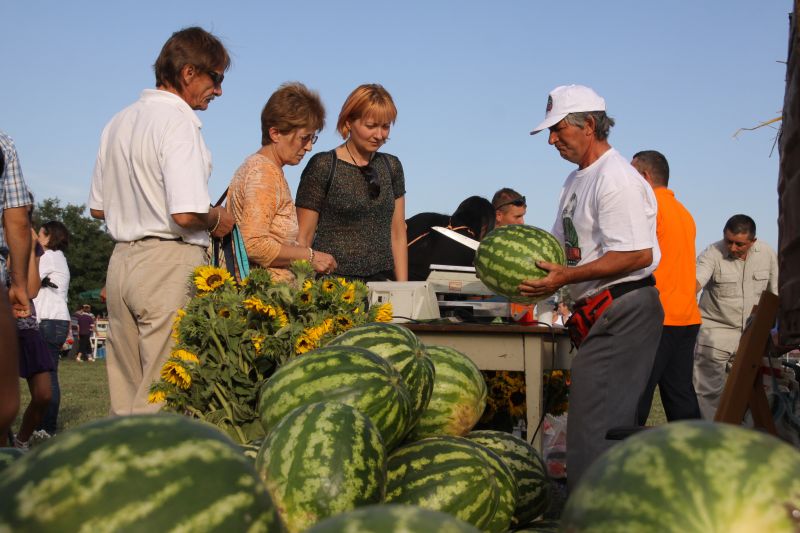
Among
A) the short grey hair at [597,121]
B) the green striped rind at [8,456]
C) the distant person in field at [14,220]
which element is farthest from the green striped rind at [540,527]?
the distant person in field at [14,220]

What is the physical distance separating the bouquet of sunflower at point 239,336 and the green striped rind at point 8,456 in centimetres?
192

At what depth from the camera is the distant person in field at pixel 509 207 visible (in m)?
6.88

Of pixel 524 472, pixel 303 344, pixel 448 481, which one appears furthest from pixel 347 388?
pixel 303 344

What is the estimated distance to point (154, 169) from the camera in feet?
11.9

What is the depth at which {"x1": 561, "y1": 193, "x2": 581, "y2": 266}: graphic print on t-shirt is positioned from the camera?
3.96 meters

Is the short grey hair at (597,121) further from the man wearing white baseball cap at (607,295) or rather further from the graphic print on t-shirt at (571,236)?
the graphic print on t-shirt at (571,236)

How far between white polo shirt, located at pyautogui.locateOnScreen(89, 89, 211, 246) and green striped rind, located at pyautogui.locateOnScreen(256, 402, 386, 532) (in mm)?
2187

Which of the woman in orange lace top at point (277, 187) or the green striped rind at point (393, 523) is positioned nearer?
the green striped rind at point (393, 523)

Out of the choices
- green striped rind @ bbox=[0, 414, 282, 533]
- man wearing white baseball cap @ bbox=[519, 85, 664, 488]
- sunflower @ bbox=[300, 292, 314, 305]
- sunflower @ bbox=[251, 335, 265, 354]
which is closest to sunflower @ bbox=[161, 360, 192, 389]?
sunflower @ bbox=[251, 335, 265, 354]

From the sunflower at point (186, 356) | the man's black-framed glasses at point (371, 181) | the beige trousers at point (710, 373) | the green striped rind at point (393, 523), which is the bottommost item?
the beige trousers at point (710, 373)

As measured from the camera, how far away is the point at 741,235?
811cm

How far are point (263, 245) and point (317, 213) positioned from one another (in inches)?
26.1

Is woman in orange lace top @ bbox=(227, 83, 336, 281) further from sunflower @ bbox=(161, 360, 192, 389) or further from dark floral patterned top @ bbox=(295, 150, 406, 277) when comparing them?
sunflower @ bbox=(161, 360, 192, 389)

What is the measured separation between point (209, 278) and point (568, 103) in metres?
1.92
